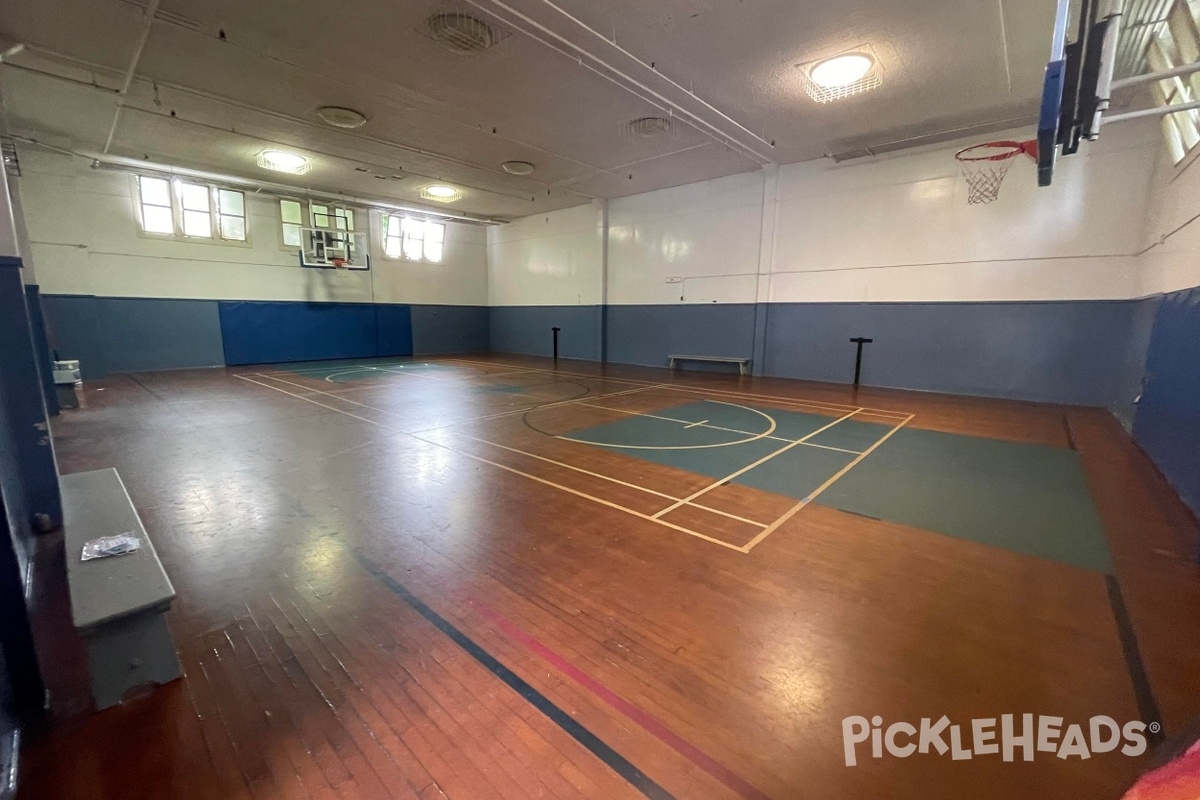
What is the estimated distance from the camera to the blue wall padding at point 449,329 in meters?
15.4

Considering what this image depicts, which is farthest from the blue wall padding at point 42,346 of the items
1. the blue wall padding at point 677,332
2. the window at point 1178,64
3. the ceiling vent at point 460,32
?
the window at point 1178,64

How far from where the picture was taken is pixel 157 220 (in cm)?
1041

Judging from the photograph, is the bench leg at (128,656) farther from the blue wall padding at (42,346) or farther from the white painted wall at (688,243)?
the white painted wall at (688,243)

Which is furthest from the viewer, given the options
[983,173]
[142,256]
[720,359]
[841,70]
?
[720,359]

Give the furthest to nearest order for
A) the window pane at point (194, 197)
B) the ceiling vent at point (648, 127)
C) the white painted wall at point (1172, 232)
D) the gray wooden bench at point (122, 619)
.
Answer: the window pane at point (194, 197)
the ceiling vent at point (648, 127)
the white painted wall at point (1172, 232)
the gray wooden bench at point (122, 619)

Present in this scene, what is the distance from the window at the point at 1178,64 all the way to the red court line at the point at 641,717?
5882 millimetres

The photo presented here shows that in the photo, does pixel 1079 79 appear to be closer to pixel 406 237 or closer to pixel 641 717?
pixel 641 717

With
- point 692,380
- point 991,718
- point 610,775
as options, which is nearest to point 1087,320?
point 692,380

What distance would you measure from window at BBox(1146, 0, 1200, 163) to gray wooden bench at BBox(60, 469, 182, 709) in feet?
23.6

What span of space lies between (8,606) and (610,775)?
203 centimetres

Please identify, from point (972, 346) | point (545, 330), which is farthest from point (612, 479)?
point (545, 330)

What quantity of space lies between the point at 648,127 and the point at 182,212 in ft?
34.6

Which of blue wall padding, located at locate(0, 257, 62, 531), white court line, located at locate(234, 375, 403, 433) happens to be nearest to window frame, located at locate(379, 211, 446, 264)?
white court line, located at locate(234, 375, 403, 433)

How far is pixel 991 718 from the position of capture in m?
1.68
